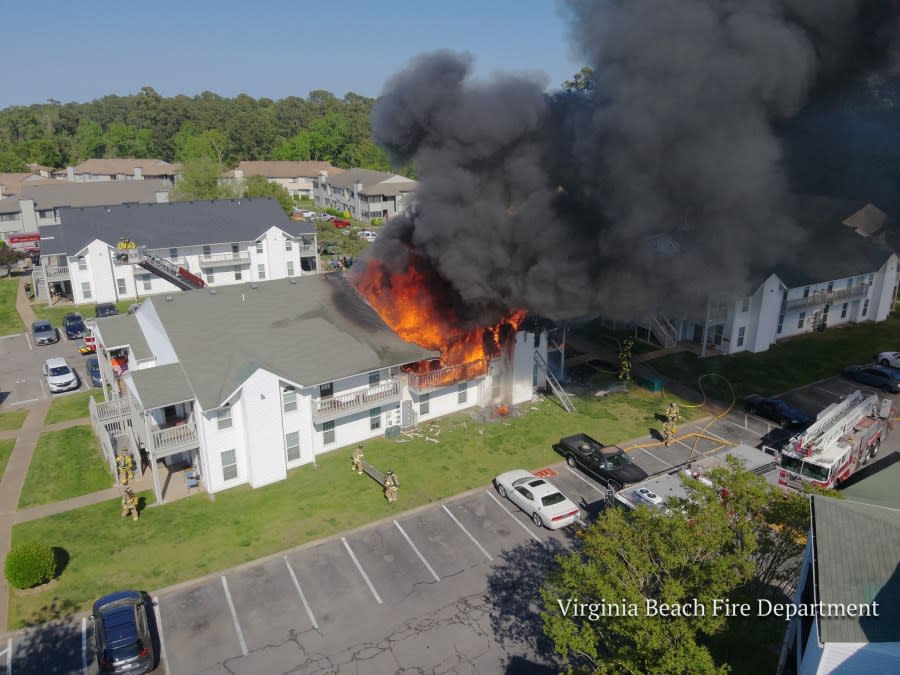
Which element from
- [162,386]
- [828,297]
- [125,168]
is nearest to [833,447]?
[828,297]

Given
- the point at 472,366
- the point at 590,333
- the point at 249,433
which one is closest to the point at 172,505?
the point at 249,433

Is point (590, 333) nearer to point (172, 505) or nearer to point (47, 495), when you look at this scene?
point (172, 505)

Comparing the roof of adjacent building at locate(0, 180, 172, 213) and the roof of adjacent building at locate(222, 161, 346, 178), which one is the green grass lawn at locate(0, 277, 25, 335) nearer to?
the roof of adjacent building at locate(0, 180, 172, 213)

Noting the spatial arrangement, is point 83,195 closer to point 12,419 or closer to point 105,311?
point 105,311

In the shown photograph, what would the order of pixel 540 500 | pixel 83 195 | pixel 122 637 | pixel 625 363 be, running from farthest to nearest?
pixel 83 195 < pixel 625 363 < pixel 540 500 < pixel 122 637

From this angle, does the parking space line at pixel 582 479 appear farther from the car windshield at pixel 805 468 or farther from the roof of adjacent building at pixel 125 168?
the roof of adjacent building at pixel 125 168

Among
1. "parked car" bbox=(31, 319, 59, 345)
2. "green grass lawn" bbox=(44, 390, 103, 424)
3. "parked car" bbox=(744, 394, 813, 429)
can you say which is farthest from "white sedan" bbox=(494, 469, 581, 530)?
"parked car" bbox=(31, 319, 59, 345)

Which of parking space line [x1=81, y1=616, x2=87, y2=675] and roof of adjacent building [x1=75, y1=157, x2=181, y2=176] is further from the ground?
roof of adjacent building [x1=75, y1=157, x2=181, y2=176]
